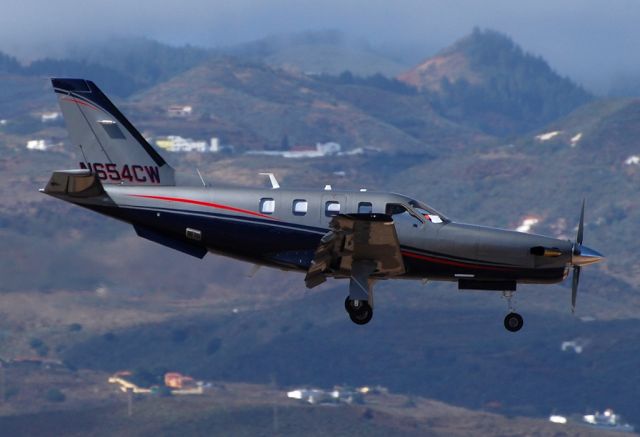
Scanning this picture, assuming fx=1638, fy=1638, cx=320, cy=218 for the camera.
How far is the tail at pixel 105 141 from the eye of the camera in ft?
219

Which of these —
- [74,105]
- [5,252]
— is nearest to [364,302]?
[74,105]

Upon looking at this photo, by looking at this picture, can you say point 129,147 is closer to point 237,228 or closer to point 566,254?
point 237,228

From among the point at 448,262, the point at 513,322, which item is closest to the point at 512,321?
the point at 513,322

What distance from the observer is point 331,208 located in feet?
210

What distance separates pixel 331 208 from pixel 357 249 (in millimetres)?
2053

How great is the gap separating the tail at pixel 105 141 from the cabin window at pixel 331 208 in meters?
6.84

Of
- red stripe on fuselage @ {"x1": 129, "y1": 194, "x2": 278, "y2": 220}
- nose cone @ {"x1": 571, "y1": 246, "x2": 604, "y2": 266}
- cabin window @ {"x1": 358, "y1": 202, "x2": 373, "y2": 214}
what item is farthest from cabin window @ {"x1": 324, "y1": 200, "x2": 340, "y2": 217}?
nose cone @ {"x1": 571, "y1": 246, "x2": 604, "y2": 266}

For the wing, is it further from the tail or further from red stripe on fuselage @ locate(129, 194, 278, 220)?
the tail

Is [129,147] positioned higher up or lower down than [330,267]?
higher up

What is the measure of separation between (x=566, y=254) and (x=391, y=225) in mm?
7770

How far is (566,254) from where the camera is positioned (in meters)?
64.7

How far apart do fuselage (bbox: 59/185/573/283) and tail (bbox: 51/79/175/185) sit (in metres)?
1.27

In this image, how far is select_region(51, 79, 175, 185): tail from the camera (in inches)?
2633

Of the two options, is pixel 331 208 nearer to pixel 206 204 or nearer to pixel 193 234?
pixel 206 204
